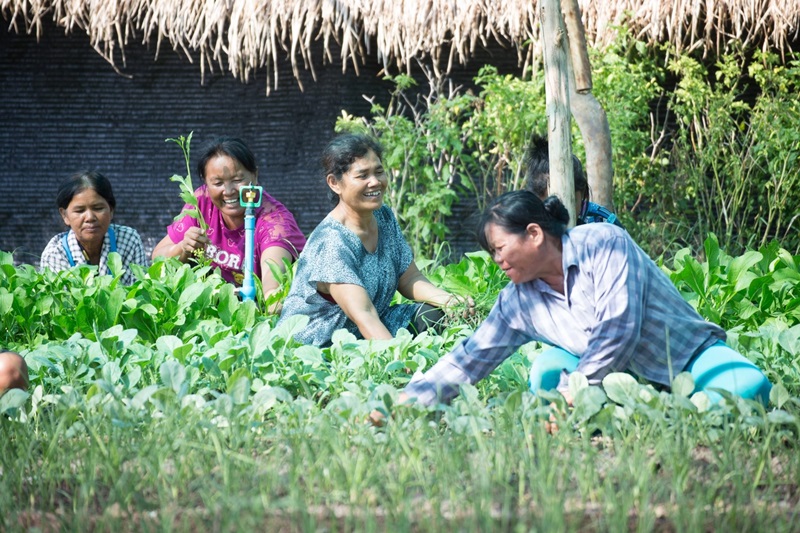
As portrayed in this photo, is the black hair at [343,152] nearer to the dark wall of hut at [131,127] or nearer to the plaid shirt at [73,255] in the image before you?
the plaid shirt at [73,255]

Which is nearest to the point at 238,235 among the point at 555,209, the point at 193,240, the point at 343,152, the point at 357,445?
the point at 193,240

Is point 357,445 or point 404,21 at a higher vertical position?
point 404,21

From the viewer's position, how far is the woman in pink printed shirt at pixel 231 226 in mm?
4570

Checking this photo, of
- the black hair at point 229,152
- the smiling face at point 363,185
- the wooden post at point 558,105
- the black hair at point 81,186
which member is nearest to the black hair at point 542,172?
→ the wooden post at point 558,105

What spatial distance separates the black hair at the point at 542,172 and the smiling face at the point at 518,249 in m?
1.25

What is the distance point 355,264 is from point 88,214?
5.29 ft

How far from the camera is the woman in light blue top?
12.3 ft

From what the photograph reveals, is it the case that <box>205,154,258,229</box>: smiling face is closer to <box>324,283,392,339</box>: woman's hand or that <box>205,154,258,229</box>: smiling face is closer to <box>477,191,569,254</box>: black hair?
<box>324,283,392,339</box>: woman's hand

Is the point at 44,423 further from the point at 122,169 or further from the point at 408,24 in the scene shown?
the point at 122,169

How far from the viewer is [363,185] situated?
3.84m

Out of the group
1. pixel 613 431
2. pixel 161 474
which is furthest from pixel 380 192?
pixel 161 474

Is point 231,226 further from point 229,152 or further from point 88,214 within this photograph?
point 88,214

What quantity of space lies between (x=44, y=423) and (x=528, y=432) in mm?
1279

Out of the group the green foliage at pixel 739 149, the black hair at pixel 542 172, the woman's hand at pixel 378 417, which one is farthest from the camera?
the green foliage at pixel 739 149
